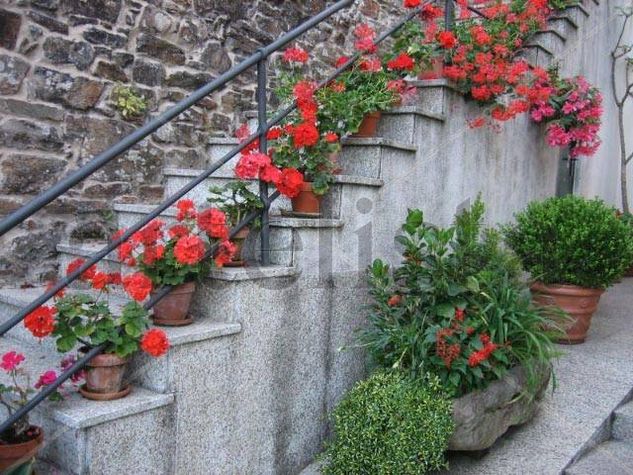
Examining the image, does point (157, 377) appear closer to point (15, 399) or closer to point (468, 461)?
point (15, 399)

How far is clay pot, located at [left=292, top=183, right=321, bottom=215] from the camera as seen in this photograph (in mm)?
2656

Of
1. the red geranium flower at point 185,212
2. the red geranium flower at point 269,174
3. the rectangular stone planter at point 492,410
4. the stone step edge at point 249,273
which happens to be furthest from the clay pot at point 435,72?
the red geranium flower at point 185,212

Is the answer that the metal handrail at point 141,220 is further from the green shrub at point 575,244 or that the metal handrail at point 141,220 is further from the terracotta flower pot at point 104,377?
the green shrub at point 575,244

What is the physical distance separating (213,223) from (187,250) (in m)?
0.18

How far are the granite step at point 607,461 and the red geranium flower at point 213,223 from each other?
166 centimetres

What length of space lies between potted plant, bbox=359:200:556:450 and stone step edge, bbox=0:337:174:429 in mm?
996

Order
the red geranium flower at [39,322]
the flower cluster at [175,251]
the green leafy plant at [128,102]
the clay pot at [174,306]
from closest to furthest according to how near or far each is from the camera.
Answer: the red geranium flower at [39,322] → the flower cluster at [175,251] → the clay pot at [174,306] → the green leafy plant at [128,102]

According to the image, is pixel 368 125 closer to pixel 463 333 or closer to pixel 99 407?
pixel 463 333

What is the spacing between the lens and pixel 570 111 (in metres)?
4.56

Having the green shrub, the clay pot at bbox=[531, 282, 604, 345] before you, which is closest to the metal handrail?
the green shrub

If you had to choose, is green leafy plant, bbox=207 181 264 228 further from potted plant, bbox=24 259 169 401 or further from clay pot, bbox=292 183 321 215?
potted plant, bbox=24 259 169 401

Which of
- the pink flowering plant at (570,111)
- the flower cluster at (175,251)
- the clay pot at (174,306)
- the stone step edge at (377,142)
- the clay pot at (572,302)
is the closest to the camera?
the flower cluster at (175,251)

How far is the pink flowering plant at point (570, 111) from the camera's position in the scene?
4531 millimetres

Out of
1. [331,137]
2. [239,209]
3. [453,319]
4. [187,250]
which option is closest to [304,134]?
[331,137]
